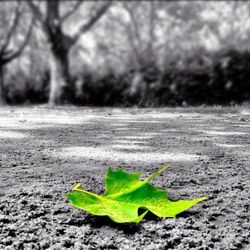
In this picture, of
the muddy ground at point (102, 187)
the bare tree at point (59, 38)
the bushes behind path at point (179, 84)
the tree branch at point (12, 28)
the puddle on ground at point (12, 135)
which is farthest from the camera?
the tree branch at point (12, 28)

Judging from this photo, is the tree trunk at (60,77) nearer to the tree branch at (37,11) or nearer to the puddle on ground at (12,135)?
the tree branch at (37,11)

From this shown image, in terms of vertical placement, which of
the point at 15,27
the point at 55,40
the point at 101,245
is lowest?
the point at 101,245

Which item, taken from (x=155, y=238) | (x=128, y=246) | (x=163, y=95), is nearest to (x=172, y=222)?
(x=155, y=238)

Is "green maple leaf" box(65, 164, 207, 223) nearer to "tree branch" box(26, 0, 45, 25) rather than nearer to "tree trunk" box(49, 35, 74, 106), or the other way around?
"tree trunk" box(49, 35, 74, 106)

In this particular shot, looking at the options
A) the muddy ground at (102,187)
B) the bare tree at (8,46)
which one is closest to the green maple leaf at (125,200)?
the muddy ground at (102,187)

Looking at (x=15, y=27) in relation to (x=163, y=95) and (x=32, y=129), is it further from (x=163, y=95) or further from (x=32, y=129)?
(x=32, y=129)

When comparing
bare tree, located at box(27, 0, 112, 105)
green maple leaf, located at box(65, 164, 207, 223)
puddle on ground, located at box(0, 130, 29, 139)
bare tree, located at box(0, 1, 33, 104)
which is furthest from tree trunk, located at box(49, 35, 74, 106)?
green maple leaf, located at box(65, 164, 207, 223)
